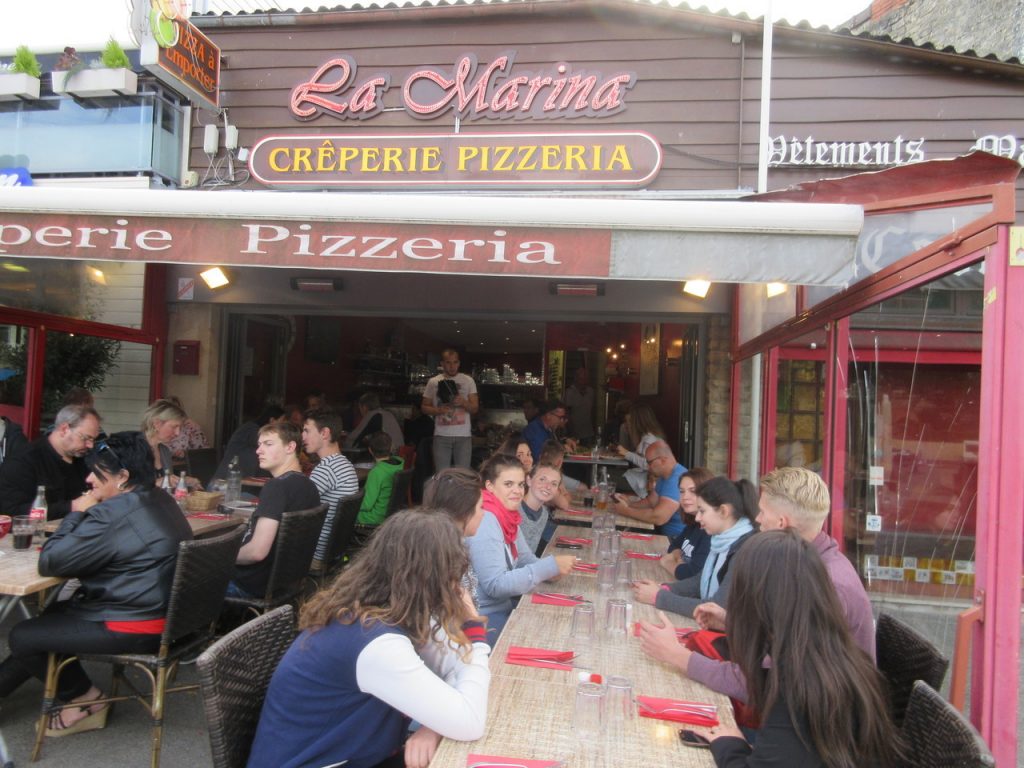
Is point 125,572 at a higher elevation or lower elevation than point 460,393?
lower

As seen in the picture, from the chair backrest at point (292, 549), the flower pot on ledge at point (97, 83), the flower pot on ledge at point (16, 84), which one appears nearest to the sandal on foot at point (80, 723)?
the chair backrest at point (292, 549)

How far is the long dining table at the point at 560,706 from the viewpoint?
1653mm

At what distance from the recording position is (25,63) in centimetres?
682

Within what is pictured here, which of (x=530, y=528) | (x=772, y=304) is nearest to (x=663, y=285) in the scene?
(x=772, y=304)

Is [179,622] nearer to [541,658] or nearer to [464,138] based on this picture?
[541,658]

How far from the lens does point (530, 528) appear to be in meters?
4.11

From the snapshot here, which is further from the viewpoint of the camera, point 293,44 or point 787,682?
point 293,44

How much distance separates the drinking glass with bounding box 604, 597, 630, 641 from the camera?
250 centimetres

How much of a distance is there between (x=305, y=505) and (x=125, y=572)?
984 millimetres

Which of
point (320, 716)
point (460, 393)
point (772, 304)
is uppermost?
point (772, 304)

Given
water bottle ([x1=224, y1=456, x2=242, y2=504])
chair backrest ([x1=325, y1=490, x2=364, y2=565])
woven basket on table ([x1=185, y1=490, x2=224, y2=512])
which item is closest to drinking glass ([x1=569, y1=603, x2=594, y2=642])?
chair backrest ([x1=325, y1=490, x2=364, y2=565])

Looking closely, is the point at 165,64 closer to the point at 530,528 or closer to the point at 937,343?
the point at 530,528

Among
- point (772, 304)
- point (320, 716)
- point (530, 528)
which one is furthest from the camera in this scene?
point (772, 304)

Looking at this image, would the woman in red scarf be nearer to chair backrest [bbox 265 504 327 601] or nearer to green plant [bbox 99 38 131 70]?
chair backrest [bbox 265 504 327 601]
